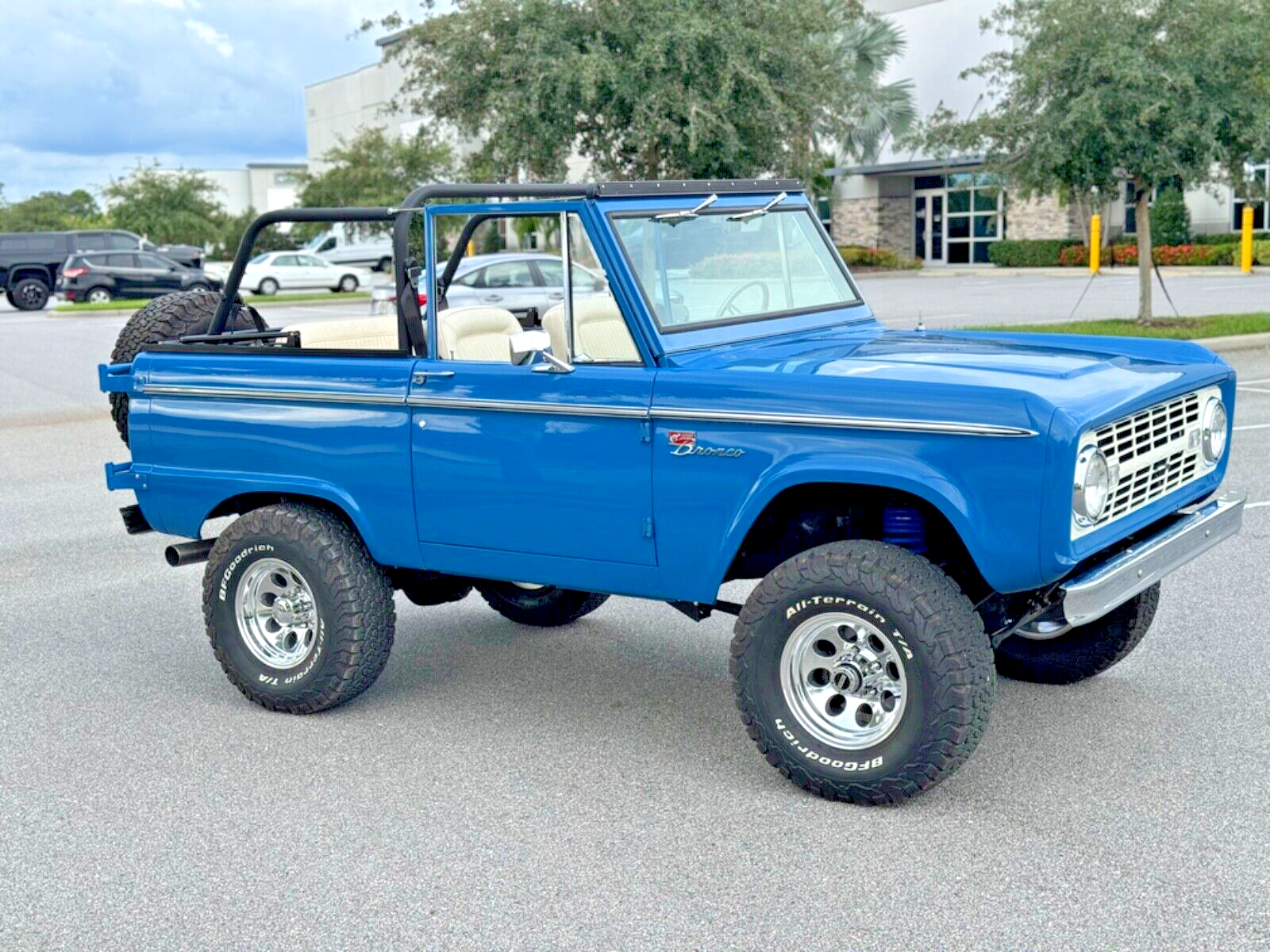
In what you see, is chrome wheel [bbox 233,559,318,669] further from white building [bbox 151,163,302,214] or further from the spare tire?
white building [bbox 151,163,302,214]

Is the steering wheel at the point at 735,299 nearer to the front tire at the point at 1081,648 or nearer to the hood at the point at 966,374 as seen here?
the hood at the point at 966,374

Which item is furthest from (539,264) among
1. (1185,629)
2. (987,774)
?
(987,774)

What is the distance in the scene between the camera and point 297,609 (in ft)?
18.2

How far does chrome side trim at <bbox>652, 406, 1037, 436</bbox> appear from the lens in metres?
4.09

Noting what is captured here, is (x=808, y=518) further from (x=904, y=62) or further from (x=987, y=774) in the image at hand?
(x=904, y=62)

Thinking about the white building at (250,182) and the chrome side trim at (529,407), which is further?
the white building at (250,182)

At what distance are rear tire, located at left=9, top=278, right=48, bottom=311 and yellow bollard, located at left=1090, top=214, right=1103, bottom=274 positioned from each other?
89.5ft

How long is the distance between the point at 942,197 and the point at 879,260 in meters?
4.51

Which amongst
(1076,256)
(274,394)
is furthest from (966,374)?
(1076,256)

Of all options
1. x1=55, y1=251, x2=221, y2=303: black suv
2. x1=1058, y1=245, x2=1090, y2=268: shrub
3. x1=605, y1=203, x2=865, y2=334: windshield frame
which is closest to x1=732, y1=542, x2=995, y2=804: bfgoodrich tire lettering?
x1=605, y1=203, x2=865, y2=334: windshield frame

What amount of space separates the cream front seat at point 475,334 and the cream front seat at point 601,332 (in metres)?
0.28

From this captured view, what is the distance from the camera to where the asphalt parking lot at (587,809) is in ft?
12.5

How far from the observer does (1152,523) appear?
4949mm

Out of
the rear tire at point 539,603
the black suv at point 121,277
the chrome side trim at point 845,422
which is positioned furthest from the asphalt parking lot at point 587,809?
the black suv at point 121,277
